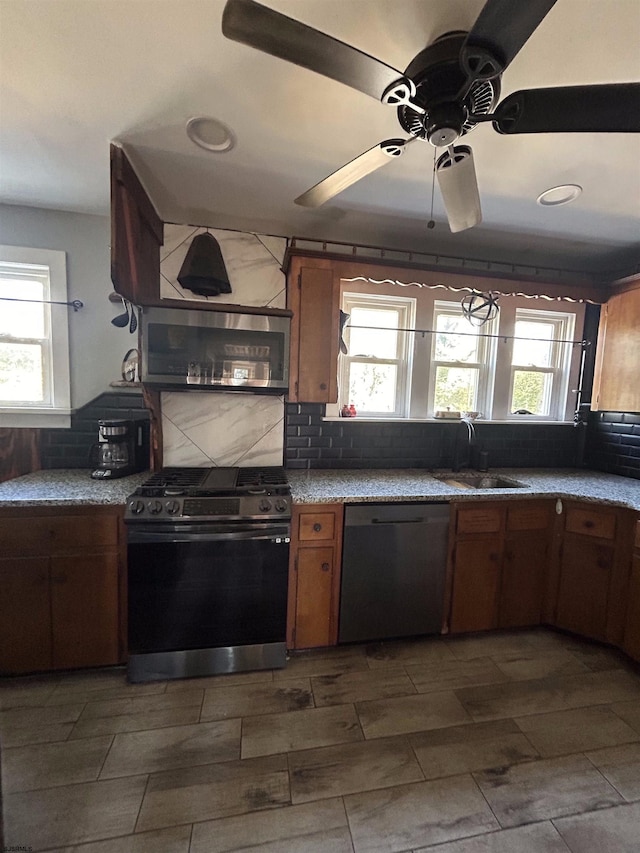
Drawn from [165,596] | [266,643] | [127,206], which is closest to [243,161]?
[127,206]

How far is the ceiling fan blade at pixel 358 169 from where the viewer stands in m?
1.17

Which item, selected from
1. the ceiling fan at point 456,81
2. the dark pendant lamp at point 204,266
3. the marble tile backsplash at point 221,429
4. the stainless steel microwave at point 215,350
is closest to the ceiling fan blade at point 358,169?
the ceiling fan at point 456,81

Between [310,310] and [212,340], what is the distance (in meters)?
0.64

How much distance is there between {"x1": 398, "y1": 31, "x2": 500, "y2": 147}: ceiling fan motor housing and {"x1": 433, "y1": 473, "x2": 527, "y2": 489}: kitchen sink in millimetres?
1959

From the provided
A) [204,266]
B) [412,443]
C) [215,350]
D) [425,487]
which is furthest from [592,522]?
[204,266]

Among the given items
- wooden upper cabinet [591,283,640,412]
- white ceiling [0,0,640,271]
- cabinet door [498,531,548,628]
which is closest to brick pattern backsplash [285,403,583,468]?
wooden upper cabinet [591,283,640,412]

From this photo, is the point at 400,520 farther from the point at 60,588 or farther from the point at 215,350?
the point at 60,588

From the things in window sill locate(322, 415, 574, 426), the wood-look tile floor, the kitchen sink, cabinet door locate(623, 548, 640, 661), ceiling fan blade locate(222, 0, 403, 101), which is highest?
ceiling fan blade locate(222, 0, 403, 101)

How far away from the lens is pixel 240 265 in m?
2.45

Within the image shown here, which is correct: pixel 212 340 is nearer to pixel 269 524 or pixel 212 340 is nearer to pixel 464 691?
pixel 269 524

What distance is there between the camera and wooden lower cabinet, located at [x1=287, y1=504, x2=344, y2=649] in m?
1.98

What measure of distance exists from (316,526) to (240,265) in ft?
5.88

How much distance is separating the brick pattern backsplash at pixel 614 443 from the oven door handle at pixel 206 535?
2.67 meters

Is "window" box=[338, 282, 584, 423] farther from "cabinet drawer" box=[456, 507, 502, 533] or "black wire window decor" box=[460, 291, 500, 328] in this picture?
"cabinet drawer" box=[456, 507, 502, 533]
